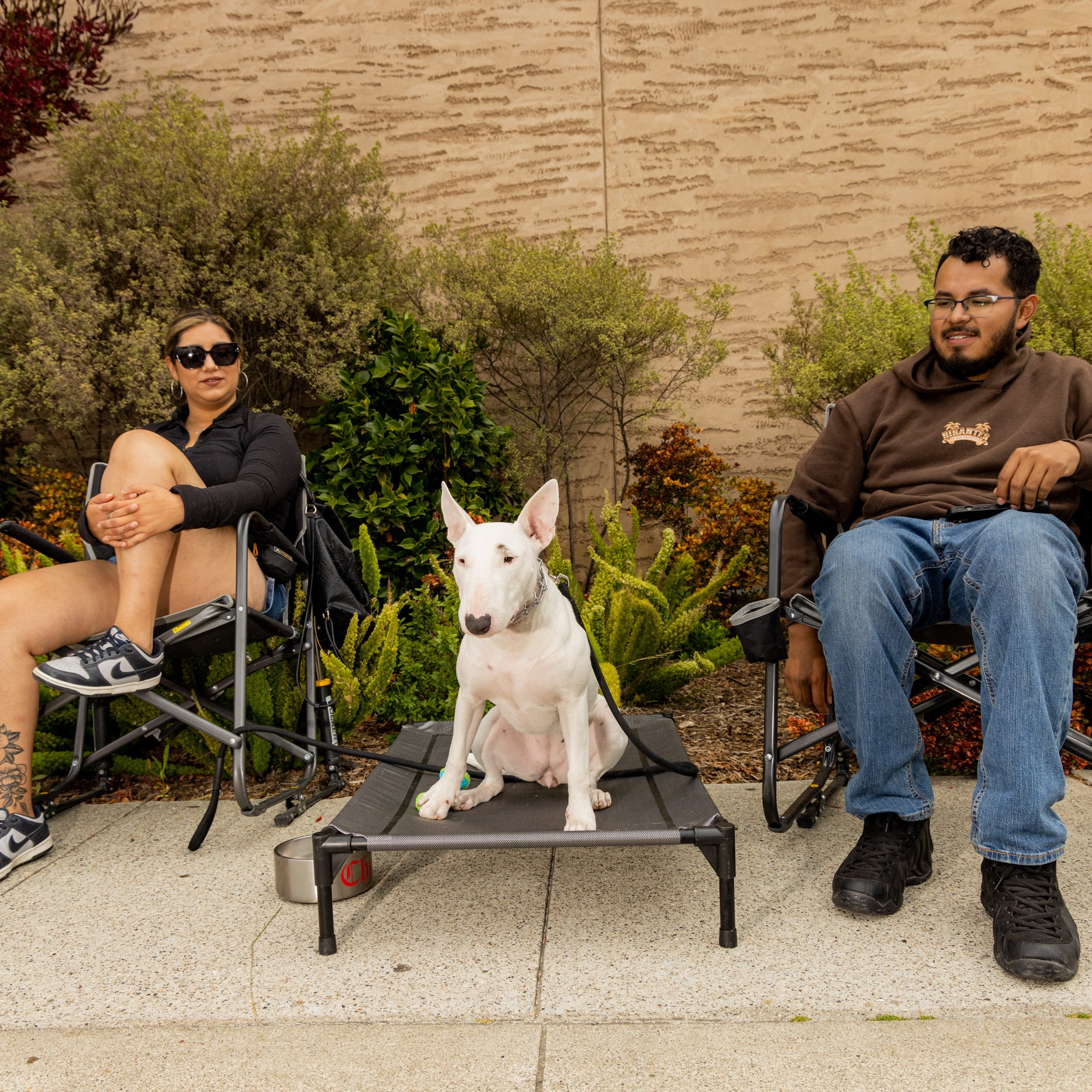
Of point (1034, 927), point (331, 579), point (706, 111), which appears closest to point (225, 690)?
point (331, 579)

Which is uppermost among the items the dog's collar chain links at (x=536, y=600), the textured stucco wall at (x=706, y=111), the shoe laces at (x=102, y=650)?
the textured stucco wall at (x=706, y=111)

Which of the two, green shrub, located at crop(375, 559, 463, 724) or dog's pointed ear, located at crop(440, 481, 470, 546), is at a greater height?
dog's pointed ear, located at crop(440, 481, 470, 546)

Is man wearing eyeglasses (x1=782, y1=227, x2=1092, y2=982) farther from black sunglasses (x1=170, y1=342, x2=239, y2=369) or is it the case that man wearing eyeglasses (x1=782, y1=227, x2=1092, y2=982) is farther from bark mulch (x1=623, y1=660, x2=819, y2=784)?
black sunglasses (x1=170, y1=342, x2=239, y2=369)

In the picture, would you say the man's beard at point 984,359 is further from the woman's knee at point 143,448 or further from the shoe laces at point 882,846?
the woman's knee at point 143,448

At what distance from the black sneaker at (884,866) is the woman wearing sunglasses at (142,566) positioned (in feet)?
5.97

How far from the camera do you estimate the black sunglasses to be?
108 inches

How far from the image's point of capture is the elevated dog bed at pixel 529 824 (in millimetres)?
1783

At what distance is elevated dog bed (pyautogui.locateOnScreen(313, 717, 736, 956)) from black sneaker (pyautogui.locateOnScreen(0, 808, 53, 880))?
0.99m

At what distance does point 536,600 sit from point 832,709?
1.15 metres

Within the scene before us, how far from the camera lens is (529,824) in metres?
1.95

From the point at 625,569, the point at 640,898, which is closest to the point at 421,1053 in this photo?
the point at 640,898

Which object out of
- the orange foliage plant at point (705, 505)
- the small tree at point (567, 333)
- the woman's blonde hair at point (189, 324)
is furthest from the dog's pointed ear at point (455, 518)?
the small tree at point (567, 333)

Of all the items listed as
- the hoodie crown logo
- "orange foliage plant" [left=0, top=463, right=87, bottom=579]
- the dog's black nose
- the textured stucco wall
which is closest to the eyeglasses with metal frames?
the hoodie crown logo

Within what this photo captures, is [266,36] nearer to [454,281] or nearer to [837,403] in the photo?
[454,281]
